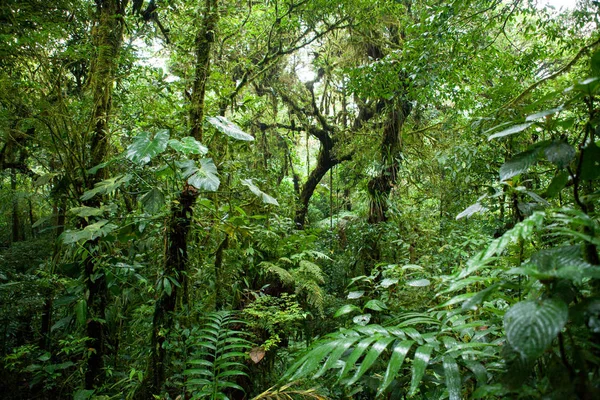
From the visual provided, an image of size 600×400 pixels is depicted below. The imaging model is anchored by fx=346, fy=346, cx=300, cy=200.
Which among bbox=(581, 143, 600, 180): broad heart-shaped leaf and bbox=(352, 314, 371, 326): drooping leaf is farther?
bbox=(352, 314, 371, 326): drooping leaf

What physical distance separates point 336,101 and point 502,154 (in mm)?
4854

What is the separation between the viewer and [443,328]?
1230mm

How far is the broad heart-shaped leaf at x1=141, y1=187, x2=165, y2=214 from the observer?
1.83 m

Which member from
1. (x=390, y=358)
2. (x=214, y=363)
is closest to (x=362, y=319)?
(x=390, y=358)

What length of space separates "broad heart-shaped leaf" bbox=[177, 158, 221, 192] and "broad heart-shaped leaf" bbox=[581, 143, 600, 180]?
4.53 ft

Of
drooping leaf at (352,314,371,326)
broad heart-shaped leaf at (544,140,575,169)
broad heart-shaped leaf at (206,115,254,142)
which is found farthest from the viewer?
broad heart-shaped leaf at (206,115,254,142)

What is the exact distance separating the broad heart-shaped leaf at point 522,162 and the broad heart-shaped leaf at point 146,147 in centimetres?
145

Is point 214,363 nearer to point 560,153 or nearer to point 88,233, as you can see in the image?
point 88,233

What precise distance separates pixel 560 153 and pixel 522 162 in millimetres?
92

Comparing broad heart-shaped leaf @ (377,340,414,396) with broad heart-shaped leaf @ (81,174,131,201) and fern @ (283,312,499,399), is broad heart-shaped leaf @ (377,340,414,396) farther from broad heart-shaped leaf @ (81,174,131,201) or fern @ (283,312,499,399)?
broad heart-shaped leaf @ (81,174,131,201)

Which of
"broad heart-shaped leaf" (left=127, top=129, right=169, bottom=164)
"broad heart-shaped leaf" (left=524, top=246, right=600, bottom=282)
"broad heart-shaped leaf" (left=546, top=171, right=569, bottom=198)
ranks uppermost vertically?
"broad heart-shaped leaf" (left=127, top=129, right=169, bottom=164)

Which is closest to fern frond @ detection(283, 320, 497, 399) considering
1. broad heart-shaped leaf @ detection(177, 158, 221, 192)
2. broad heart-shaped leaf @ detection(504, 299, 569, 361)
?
broad heart-shaped leaf @ detection(504, 299, 569, 361)

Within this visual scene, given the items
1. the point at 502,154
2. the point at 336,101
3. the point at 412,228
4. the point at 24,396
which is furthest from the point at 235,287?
the point at 336,101

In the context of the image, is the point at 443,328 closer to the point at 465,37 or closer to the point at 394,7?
the point at 465,37
